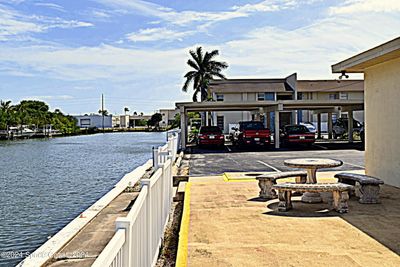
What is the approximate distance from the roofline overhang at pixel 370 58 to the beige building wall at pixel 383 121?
297 millimetres

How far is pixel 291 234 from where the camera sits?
23.2ft

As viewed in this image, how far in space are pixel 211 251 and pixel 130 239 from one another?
8.67ft

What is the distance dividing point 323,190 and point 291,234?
1544 millimetres

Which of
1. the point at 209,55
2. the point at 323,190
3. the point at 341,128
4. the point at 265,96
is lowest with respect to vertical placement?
the point at 323,190

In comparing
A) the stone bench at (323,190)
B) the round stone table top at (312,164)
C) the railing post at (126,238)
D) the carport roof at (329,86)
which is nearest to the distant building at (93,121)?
the carport roof at (329,86)

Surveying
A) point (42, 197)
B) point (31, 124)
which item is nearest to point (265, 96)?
point (42, 197)

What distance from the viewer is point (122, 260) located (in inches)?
139

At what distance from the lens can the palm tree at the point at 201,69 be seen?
54062 mm

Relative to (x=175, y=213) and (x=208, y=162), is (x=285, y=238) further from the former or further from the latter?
(x=208, y=162)

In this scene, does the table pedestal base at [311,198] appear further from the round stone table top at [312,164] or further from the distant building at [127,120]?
the distant building at [127,120]

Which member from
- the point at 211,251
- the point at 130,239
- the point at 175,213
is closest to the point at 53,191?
the point at 175,213

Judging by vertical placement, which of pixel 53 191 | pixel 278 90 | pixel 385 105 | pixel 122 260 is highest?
pixel 278 90

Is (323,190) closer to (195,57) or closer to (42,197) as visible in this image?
(42,197)

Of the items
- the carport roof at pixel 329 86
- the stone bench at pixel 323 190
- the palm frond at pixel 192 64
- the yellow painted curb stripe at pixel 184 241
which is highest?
the palm frond at pixel 192 64
